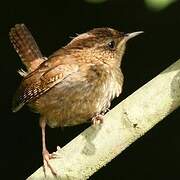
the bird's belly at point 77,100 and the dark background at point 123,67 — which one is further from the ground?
the bird's belly at point 77,100

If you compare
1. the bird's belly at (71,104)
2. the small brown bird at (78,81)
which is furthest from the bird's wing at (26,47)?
the bird's belly at (71,104)

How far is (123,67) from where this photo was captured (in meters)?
4.39

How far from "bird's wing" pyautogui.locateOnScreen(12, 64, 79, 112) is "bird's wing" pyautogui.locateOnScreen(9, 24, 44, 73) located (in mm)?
375

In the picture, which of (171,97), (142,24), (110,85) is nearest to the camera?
(171,97)

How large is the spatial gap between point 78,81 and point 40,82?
252 mm

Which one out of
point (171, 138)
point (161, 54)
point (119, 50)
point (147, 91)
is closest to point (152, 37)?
point (161, 54)

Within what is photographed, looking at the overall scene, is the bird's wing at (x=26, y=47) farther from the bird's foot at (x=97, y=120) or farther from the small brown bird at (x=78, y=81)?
the bird's foot at (x=97, y=120)

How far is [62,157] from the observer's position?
2492 mm

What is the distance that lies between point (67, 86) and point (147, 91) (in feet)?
2.68

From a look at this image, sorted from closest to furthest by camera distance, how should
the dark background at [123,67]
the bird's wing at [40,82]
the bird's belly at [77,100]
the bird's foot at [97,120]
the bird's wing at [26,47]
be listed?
the bird's foot at [97,120] → the bird's belly at [77,100] → the bird's wing at [40,82] → the bird's wing at [26,47] → the dark background at [123,67]

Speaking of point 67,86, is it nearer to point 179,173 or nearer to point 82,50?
point 82,50

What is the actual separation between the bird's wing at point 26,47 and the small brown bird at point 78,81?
33 cm

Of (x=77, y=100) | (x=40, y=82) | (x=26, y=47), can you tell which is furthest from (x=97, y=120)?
(x=26, y=47)

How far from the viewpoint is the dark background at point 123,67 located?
13.7 feet
